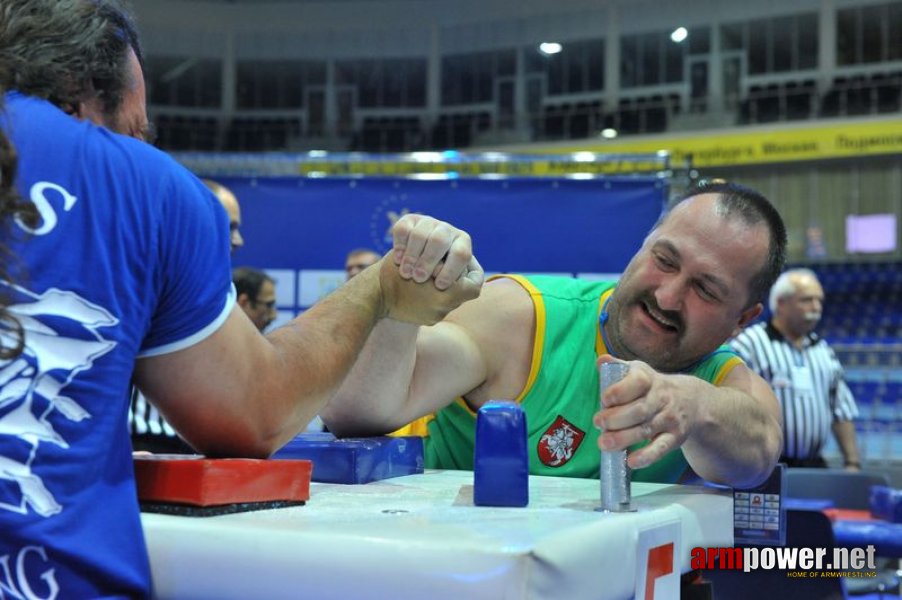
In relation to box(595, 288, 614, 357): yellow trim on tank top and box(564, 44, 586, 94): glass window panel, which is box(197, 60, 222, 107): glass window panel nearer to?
box(564, 44, 586, 94): glass window panel

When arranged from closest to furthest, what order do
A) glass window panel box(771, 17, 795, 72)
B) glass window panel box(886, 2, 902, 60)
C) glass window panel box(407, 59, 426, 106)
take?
glass window panel box(886, 2, 902, 60) < glass window panel box(771, 17, 795, 72) < glass window panel box(407, 59, 426, 106)

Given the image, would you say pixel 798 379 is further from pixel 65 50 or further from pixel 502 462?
pixel 65 50

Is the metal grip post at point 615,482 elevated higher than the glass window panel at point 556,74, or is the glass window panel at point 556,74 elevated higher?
the glass window panel at point 556,74

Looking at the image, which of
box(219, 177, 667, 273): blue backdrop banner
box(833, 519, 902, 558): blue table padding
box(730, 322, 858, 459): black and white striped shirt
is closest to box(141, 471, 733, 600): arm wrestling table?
box(833, 519, 902, 558): blue table padding

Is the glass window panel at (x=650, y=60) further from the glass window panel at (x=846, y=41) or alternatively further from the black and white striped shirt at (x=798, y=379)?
the black and white striped shirt at (x=798, y=379)

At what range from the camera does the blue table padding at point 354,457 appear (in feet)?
4.13

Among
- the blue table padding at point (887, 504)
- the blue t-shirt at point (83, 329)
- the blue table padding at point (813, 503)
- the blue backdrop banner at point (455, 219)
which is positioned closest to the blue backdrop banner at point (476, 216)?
the blue backdrop banner at point (455, 219)

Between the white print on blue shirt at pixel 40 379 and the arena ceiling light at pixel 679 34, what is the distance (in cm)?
1585

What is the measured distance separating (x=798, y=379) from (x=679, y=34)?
38.3 feet

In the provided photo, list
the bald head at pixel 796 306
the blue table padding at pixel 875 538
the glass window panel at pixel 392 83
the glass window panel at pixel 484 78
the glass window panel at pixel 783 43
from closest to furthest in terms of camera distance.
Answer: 1. the blue table padding at pixel 875 538
2. the bald head at pixel 796 306
3. the glass window panel at pixel 783 43
4. the glass window panel at pixel 484 78
5. the glass window panel at pixel 392 83

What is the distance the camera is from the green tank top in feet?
5.29

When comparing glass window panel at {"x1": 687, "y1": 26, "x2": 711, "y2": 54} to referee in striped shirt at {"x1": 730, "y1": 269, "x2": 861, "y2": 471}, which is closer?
referee in striped shirt at {"x1": 730, "y1": 269, "x2": 861, "y2": 471}

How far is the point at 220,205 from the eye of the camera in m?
0.96

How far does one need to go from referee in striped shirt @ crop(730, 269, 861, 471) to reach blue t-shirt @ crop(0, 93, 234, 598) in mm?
4538
